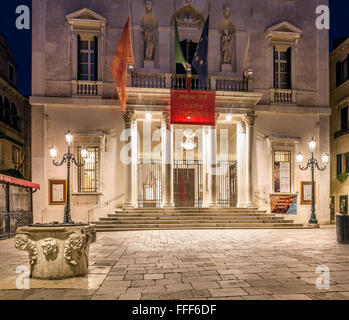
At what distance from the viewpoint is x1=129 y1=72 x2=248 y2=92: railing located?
55.5 feet

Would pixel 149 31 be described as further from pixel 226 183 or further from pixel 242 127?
pixel 226 183

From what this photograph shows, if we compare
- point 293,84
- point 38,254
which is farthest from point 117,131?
point 38,254

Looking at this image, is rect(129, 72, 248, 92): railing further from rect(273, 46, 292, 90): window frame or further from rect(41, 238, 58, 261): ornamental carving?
rect(41, 238, 58, 261): ornamental carving

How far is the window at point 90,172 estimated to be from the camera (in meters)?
17.1

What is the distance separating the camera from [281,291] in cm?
465

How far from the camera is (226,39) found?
1842 cm

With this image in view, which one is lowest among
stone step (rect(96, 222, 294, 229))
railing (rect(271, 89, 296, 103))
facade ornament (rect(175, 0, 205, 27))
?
stone step (rect(96, 222, 294, 229))

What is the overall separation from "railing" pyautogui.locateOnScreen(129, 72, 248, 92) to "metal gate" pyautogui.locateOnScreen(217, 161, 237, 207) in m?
4.43

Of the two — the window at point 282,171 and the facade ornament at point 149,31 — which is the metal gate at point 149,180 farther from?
the window at point 282,171

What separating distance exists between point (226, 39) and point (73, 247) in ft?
53.4

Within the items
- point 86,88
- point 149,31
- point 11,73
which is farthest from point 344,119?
point 11,73

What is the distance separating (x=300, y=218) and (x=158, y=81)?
11.0m

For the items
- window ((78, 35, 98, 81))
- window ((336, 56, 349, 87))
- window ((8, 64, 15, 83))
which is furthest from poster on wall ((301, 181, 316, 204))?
window ((8, 64, 15, 83))
